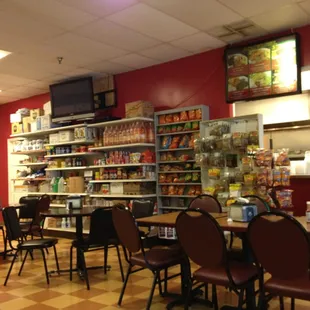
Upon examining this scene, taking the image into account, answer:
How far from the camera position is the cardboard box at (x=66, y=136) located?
313 inches

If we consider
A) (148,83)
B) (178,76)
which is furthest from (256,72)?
(148,83)

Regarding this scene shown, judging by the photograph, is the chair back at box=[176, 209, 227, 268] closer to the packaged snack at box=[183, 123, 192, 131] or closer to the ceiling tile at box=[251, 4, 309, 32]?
the ceiling tile at box=[251, 4, 309, 32]

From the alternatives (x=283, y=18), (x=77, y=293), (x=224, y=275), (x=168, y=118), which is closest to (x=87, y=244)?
(x=77, y=293)

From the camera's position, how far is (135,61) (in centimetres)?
688

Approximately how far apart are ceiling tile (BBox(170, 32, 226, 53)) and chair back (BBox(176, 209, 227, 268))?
11.3 feet

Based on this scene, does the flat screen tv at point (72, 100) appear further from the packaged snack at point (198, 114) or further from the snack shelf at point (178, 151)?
the packaged snack at point (198, 114)

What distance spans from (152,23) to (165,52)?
1298 millimetres

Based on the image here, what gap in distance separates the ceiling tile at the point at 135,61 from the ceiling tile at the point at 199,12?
1.58 meters

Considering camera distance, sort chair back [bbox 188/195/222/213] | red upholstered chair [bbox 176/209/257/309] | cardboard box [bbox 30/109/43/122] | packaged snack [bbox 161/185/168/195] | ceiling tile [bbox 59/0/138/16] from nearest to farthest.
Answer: red upholstered chair [bbox 176/209/257/309]
chair back [bbox 188/195/222/213]
ceiling tile [bbox 59/0/138/16]
packaged snack [bbox 161/185/168/195]
cardboard box [bbox 30/109/43/122]

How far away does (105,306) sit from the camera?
3.80m

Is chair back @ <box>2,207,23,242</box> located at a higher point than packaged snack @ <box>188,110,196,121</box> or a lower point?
lower

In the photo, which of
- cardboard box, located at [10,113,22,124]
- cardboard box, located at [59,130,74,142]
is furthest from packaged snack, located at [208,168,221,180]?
cardboard box, located at [10,113,22,124]

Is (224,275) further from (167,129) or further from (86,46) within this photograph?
(86,46)

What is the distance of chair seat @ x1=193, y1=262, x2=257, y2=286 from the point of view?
9.30ft
